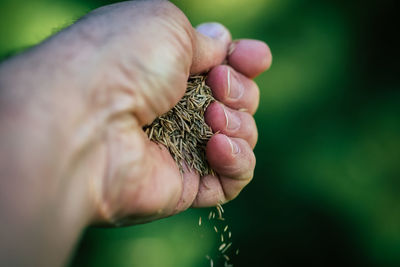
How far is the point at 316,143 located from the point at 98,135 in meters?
2.87

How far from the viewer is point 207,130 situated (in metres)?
1.94

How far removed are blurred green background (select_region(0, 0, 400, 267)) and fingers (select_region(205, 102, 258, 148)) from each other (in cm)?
141

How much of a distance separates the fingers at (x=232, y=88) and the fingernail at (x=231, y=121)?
123 millimetres

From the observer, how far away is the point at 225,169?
6.29ft

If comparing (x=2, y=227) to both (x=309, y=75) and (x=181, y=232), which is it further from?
(x=309, y=75)

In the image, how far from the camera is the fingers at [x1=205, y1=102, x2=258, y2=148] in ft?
6.48

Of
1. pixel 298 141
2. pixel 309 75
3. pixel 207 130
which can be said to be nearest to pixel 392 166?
pixel 298 141

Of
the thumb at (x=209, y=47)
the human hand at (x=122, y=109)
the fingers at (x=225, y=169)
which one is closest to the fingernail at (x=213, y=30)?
the thumb at (x=209, y=47)

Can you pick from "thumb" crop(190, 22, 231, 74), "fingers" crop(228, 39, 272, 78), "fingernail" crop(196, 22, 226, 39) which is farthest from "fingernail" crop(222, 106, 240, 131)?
"fingernail" crop(196, 22, 226, 39)

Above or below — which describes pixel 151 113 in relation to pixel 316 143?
above

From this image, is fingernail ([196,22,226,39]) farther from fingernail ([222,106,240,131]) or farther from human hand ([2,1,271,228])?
fingernail ([222,106,240,131])

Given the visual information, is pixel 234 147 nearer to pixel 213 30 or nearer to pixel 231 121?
pixel 231 121

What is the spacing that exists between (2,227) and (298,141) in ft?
10.3

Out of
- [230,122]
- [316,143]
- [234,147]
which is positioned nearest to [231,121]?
[230,122]
